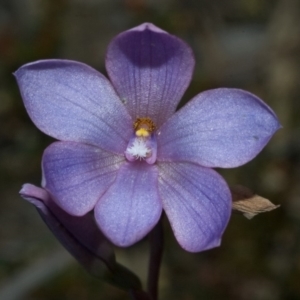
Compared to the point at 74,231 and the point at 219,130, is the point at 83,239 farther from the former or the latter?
the point at 219,130

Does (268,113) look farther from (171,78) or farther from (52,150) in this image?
(52,150)

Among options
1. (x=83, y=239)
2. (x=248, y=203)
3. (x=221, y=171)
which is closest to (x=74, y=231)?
(x=83, y=239)

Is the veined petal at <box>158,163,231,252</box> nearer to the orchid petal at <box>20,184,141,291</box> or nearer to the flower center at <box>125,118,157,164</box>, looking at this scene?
the flower center at <box>125,118,157,164</box>

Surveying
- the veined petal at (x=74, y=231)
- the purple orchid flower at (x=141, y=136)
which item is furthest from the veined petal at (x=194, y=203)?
the veined petal at (x=74, y=231)

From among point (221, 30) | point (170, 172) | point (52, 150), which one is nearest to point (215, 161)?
point (170, 172)

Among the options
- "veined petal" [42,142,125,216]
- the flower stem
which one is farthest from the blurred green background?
"veined petal" [42,142,125,216]

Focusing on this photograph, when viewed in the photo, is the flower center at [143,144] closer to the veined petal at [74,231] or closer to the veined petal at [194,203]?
the veined petal at [194,203]
